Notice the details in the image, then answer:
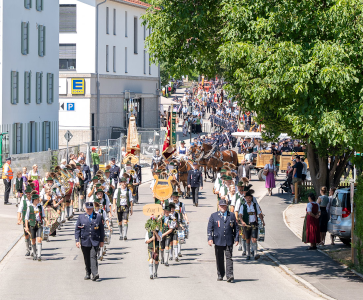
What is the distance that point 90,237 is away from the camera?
1355 cm

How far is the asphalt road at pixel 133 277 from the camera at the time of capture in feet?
41.0

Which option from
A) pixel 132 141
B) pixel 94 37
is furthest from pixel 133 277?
pixel 94 37

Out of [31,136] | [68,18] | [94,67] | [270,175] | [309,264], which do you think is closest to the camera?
[309,264]

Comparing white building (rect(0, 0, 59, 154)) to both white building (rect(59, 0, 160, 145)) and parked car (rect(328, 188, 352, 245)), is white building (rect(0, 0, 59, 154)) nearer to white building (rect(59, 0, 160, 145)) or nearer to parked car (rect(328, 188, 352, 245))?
white building (rect(59, 0, 160, 145))

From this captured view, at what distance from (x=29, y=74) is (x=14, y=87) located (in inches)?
90.5

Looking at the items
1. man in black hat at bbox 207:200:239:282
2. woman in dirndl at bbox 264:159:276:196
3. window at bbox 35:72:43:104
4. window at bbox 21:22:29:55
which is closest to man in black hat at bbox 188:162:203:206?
woman in dirndl at bbox 264:159:276:196

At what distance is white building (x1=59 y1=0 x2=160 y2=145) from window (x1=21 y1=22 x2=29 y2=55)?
8342 millimetres

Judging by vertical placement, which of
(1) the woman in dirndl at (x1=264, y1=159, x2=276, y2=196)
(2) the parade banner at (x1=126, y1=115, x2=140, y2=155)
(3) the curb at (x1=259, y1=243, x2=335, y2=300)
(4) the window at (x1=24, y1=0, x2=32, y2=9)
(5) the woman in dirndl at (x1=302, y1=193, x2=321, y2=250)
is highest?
(4) the window at (x1=24, y1=0, x2=32, y2=9)

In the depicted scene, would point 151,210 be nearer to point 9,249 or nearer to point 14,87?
point 9,249

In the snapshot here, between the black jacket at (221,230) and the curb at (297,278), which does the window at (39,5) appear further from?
the black jacket at (221,230)

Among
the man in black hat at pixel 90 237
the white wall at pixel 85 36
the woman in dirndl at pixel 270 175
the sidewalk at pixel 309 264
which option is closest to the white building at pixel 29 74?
the white wall at pixel 85 36

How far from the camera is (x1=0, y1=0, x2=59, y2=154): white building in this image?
37312 millimetres

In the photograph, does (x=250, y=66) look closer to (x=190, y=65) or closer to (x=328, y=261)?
(x=190, y=65)

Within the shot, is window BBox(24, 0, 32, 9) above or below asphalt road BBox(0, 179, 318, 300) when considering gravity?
above
